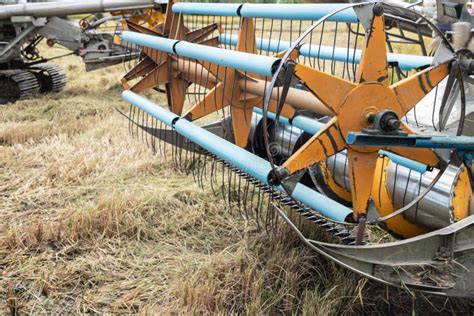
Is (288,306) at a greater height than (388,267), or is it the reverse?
(388,267)

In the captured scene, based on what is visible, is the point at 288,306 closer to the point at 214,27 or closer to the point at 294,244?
the point at 294,244

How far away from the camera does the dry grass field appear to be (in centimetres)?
252

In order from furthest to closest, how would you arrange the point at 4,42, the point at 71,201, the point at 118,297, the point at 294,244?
the point at 4,42
the point at 71,201
the point at 294,244
the point at 118,297

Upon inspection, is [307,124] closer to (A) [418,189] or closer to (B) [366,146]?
(A) [418,189]

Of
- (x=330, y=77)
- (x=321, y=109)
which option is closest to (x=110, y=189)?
(x=321, y=109)

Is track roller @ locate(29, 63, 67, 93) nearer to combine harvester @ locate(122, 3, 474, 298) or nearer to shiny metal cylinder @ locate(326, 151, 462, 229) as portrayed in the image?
combine harvester @ locate(122, 3, 474, 298)

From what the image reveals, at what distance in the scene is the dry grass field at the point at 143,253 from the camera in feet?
8.27

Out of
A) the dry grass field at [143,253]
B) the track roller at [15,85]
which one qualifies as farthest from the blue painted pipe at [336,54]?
the track roller at [15,85]

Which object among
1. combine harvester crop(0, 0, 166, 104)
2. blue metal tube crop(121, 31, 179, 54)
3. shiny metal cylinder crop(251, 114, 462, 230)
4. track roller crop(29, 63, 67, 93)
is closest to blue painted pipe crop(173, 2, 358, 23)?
blue metal tube crop(121, 31, 179, 54)

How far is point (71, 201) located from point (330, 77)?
2.33 metres

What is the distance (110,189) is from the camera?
4.03 meters

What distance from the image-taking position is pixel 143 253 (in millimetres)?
3072

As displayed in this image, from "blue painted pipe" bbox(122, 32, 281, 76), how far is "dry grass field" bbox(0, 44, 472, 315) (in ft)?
3.16

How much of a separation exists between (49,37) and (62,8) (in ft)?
3.24
